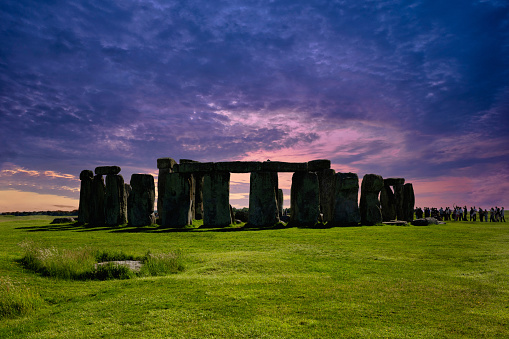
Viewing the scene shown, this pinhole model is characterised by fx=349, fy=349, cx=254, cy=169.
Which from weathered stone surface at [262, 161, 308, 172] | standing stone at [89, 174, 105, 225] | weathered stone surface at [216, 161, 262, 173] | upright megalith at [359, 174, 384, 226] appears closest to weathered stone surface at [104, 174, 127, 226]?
standing stone at [89, 174, 105, 225]

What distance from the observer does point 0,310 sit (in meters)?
6.53

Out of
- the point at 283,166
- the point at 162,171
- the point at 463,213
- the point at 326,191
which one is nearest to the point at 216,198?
the point at 283,166

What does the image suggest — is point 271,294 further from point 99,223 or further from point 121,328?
point 99,223

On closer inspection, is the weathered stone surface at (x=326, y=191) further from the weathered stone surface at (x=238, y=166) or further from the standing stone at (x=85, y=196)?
the standing stone at (x=85, y=196)

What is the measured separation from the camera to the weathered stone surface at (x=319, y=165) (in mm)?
26164

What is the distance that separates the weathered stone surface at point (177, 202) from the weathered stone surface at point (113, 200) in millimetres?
4151

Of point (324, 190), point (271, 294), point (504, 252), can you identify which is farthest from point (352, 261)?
point (324, 190)

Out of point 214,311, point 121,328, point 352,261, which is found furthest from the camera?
point 352,261

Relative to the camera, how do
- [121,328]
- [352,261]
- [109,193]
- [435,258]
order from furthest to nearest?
[109,193] < [435,258] < [352,261] < [121,328]

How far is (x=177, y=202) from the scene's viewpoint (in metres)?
23.7

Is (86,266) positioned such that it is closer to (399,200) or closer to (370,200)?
(370,200)

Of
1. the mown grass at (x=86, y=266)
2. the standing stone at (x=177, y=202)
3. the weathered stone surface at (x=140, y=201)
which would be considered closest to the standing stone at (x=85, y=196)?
the weathered stone surface at (x=140, y=201)

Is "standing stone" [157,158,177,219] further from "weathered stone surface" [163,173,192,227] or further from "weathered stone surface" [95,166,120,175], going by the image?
"weathered stone surface" [163,173,192,227]

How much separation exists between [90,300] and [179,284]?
73.6 inches
